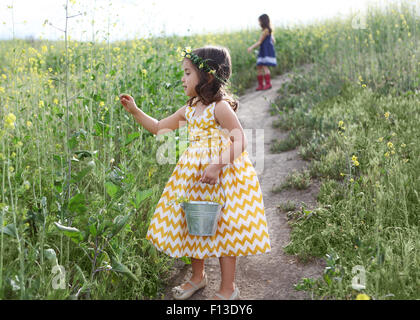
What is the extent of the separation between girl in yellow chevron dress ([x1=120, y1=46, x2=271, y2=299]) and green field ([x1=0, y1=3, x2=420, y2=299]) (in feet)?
0.75

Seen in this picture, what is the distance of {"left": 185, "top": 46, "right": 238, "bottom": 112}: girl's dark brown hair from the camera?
2.42 m

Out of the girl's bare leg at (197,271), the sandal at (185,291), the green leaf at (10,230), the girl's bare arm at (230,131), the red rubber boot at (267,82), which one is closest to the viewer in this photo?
the green leaf at (10,230)

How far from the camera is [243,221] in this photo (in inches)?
91.0

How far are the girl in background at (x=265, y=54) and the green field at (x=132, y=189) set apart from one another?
2540mm

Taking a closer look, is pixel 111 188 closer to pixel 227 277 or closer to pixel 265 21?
pixel 227 277

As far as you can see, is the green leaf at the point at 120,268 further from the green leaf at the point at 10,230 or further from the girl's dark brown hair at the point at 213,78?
the girl's dark brown hair at the point at 213,78

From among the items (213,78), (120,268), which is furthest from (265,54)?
(120,268)

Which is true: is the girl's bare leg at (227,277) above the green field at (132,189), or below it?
below

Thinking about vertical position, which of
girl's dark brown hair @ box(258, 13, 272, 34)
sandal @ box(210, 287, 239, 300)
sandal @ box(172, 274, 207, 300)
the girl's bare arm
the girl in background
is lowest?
sandal @ box(172, 274, 207, 300)

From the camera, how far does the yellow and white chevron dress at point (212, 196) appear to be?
2309mm

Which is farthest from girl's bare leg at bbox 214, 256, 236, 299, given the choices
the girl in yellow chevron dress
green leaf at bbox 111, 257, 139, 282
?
green leaf at bbox 111, 257, 139, 282

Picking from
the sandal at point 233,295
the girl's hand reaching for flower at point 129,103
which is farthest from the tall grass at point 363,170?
the girl's hand reaching for flower at point 129,103

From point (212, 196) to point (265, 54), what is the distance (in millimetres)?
6011

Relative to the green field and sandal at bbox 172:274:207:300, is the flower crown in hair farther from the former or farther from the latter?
sandal at bbox 172:274:207:300
